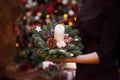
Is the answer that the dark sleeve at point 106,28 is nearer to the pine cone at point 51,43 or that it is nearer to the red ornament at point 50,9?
the pine cone at point 51,43

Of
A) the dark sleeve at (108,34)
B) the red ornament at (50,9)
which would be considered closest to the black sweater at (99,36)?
the dark sleeve at (108,34)

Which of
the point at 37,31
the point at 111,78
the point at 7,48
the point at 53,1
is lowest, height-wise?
the point at 111,78

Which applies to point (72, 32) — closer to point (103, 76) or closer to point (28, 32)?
point (103, 76)

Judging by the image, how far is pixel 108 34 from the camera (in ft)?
5.54

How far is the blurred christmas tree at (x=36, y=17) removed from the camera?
3.89 m

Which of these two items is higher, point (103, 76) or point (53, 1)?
point (53, 1)

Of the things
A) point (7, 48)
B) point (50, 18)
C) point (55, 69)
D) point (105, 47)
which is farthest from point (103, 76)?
point (7, 48)

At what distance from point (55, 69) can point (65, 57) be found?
1.07 meters

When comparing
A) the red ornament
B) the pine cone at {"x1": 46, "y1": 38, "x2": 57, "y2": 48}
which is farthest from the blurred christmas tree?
the pine cone at {"x1": 46, "y1": 38, "x2": 57, "y2": 48}

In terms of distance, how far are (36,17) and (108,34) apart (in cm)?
234

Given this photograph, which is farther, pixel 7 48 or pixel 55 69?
pixel 7 48

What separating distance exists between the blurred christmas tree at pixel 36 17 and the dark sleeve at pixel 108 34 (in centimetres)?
202

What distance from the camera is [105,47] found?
170 centimetres

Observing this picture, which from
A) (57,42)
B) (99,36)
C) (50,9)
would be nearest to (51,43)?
(57,42)
